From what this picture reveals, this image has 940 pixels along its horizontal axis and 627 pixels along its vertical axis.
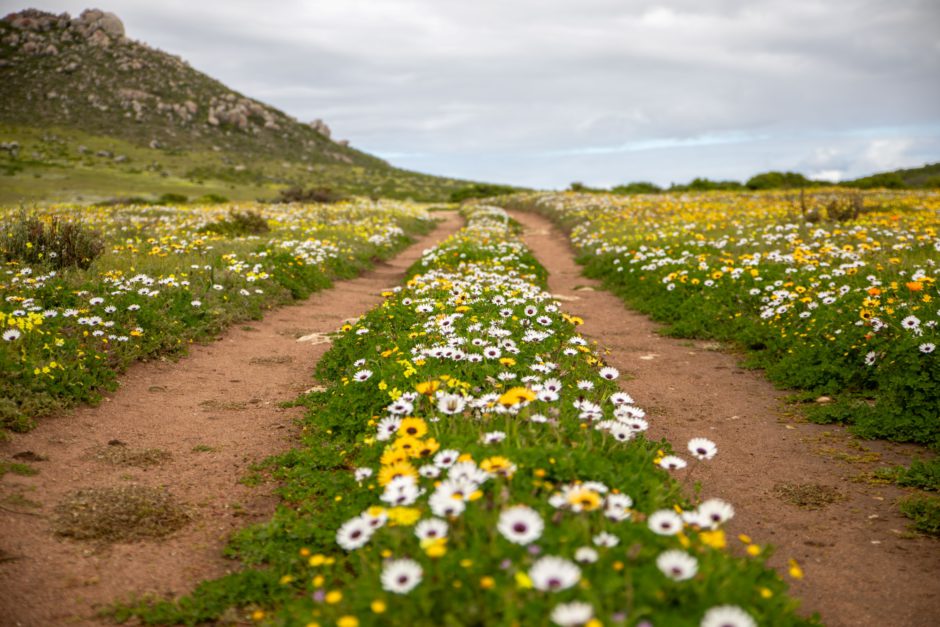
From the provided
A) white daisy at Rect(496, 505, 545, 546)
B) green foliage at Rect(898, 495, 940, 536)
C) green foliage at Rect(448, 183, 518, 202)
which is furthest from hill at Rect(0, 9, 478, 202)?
green foliage at Rect(898, 495, 940, 536)

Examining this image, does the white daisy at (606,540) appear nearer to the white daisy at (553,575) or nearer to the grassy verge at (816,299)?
the white daisy at (553,575)

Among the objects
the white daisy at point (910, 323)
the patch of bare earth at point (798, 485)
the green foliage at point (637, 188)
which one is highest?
the green foliage at point (637, 188)

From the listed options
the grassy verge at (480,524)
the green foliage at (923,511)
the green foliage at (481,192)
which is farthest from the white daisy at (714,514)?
the green foliage at (481,192)

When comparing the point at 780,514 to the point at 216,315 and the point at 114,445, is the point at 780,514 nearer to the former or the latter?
the point at 114,445

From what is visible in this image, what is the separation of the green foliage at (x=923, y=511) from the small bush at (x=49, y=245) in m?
11.4

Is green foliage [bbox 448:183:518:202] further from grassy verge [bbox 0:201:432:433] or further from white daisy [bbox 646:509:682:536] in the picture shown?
white daisy [bbox 646:509:682:536]

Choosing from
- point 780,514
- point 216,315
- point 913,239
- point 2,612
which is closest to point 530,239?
point 913,239

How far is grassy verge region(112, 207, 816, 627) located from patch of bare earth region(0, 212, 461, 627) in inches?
11.9

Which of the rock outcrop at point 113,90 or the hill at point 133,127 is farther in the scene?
the rock outcrop at point 113,90

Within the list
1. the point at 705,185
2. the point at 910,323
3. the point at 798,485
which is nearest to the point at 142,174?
the point at 705,185

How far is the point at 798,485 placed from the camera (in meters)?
4.92

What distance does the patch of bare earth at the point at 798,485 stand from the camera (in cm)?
355

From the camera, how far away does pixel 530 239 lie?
2291cm

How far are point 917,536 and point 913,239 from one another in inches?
398
